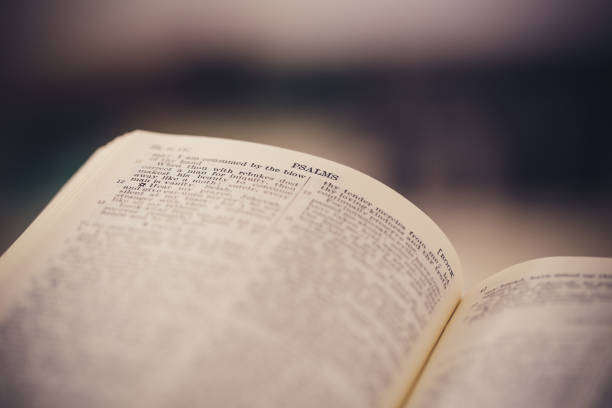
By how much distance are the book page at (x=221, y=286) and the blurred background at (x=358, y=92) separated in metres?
0.25

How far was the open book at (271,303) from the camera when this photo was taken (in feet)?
1.34

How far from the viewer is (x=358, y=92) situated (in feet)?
3.05

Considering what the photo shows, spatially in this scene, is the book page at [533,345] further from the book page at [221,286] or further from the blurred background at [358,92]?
the blurred background at [358,92]

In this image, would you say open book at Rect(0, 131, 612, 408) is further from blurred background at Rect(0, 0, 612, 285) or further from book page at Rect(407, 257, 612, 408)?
blurred background at Rect(0, 0, 612, 285)

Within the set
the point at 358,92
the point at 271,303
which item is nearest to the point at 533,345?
the point at 271,303

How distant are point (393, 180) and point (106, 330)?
19.1 inches

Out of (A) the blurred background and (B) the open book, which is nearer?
(B) the open book

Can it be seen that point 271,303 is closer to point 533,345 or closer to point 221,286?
point 221,286

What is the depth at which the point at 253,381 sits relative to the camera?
0.40 metres

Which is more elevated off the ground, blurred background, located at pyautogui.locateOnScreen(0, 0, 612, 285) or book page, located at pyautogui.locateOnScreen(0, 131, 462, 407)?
blurred background, located at pyautogui.locateOnScreen(0, 0, 612, 285)

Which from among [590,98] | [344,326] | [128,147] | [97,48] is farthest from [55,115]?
[590,98]

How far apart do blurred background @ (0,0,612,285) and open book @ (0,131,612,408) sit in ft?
0.80

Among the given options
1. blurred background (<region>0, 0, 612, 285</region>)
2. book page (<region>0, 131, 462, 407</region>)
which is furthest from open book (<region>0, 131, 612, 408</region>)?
blurred background (<region>0, 0, 612, 285</region>)

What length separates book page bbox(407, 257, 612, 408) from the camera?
0.41m
